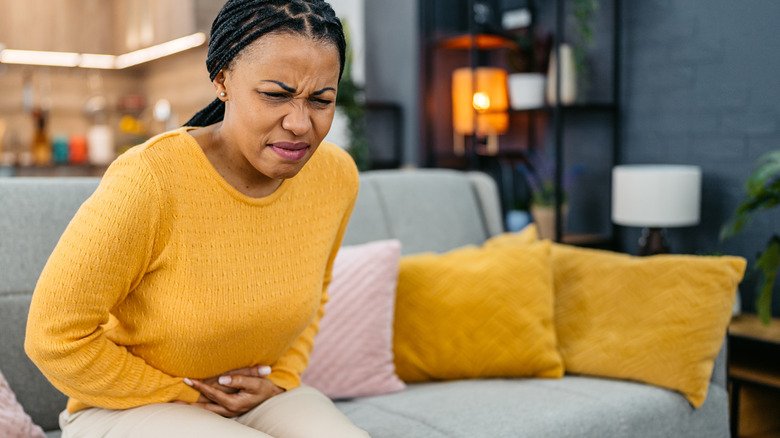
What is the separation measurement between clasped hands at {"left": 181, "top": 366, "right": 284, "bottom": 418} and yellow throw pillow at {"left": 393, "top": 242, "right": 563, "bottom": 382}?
587 millimetres

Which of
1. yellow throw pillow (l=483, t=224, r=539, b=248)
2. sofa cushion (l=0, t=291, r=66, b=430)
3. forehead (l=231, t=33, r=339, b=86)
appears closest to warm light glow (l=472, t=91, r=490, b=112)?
yellow throw pillow (l=483, t=224, r=539, b=248)

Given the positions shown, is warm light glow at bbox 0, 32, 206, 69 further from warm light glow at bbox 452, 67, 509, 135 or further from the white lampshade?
the white lampshade

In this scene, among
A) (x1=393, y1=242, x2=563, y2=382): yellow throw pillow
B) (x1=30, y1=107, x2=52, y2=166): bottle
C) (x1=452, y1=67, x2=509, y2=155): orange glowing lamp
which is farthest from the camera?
(x1=30, y1=107, x2=52, y2=166): bottle

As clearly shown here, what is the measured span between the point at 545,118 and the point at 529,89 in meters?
0.42

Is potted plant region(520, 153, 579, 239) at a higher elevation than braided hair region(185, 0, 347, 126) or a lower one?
lower

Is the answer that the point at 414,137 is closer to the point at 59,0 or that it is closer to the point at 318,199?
the point at 59,0

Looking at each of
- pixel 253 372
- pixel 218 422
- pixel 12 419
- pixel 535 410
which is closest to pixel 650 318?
pixel 535 410

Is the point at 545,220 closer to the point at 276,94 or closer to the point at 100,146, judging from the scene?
the point at 276,94

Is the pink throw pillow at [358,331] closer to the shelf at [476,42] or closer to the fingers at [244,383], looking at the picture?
the fingers at [244,383]

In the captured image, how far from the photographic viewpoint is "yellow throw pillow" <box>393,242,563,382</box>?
180 centimetres

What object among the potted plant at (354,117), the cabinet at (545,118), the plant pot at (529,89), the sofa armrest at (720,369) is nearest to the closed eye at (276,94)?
the sofa armrest at (720,369)

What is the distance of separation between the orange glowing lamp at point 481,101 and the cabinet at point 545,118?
0.25 feet

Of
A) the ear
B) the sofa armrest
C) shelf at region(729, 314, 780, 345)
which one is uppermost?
the ear

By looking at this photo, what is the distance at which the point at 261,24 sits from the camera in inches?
42.5
